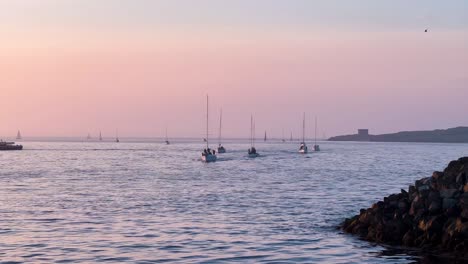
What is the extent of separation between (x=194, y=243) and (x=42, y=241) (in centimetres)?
557

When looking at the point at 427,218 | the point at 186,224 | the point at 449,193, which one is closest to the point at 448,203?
the point at 449,193

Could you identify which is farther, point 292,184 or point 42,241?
point 292,184

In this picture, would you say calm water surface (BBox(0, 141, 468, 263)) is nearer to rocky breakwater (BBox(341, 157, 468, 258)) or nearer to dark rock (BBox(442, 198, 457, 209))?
rocky breakwater (BBox(341, 157, 468, 258))

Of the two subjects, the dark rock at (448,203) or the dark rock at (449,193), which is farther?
the dark rock at (449,193)

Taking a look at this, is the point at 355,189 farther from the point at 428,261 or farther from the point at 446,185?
the point at 428,261

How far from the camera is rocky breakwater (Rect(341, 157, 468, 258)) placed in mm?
24672

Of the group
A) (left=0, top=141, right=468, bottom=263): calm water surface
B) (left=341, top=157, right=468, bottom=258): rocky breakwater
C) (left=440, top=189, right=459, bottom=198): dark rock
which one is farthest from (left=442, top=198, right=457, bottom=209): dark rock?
(left=0, top=141, right=468, bottom=263): calm water surface

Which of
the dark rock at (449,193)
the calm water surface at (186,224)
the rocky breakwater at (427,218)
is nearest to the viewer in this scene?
the calm water surface at (186,224)

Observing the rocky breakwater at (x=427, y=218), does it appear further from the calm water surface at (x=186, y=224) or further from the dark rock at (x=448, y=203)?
the calm water surface at (x=186, y=224)

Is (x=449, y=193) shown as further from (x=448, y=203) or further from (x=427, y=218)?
(x=427, y=218)

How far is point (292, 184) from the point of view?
60.3 meters

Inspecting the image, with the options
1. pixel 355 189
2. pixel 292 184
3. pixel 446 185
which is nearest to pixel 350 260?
pixel 446 185

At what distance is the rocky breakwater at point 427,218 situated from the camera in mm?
24672

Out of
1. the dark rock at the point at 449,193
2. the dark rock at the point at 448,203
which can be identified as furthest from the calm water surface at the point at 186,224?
the dark rock at the point at 449,193
